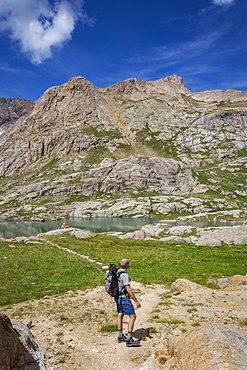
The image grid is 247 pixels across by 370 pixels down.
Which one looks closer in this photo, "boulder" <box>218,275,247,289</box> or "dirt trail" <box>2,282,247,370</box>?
"dirt trail" <box>2,282,247,370</box>

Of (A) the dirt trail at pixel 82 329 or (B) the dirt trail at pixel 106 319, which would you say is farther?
(B) the dirt trail at pixel 106 319

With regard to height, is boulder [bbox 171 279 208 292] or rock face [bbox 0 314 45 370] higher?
rock face [bbox 0 314 45 370]

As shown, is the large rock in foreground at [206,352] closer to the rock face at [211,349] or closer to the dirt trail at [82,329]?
the rock face at [211,349]

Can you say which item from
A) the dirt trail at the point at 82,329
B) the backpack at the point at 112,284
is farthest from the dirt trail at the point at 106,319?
the backpack at the point at 112,284

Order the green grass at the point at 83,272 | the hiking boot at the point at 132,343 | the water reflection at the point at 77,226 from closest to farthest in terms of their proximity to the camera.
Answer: the hiking boot at the point at 132,343 < the green grass at the point at 83,272 < the water reflection at the point at 77,226

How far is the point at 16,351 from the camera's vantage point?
7805 mm

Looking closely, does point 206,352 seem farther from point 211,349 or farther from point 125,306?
point 125,306

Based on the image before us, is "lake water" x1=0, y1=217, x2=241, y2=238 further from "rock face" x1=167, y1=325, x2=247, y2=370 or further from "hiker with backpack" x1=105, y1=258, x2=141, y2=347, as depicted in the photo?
"rock face" x1=167, y1=325, x2=247, y2=370

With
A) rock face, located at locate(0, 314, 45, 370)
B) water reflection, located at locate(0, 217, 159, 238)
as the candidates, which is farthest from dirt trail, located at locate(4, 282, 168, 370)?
water reflection, located at locate(0, 217, 159, 238)

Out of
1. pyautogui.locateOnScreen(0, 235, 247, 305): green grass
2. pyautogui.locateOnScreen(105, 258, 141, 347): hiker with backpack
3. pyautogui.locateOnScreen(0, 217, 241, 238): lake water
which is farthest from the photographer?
pyautogui.locateOnScreen(0, 217, 241, 238): lake water

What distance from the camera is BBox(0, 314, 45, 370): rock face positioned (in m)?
7.11

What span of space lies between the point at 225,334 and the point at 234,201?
21402 cm

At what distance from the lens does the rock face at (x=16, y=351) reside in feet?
23.3

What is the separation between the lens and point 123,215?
569 feet
